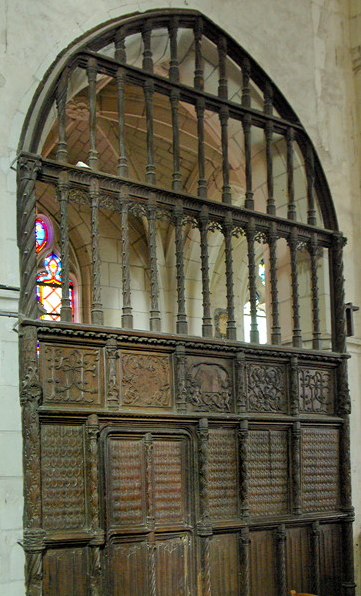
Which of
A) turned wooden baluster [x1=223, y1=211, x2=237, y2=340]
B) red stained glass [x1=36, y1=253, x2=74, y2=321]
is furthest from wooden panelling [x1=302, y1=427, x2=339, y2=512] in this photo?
red stained glass [x1=36, y1=253, x2=74, y2=321]

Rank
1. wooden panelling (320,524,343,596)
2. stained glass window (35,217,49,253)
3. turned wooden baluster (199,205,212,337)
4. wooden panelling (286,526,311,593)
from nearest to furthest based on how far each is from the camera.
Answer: turned wooden baluster (199,205,212,337)
wooden panelling (286,526,311,593)
wooden panelling (320,524,343,596)
stained glass window (35,217,49,253)

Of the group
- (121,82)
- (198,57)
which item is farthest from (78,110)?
(121,82)

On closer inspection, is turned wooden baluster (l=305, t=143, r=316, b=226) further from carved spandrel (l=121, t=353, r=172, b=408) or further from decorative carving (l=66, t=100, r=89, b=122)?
decorative carving (l=66, t=100, r=89, b=122)

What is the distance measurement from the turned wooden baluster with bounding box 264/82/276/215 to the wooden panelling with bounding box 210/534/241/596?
9.96ft

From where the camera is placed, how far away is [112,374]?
638 cm

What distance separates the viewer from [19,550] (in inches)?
225

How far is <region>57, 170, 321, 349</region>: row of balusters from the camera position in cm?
641

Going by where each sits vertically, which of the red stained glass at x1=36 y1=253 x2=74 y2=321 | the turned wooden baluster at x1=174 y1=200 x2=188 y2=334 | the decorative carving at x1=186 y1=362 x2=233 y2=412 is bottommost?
the decorative carving at x1=186 y1=362 x2=233 y2=412

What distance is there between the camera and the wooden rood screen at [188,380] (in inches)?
239

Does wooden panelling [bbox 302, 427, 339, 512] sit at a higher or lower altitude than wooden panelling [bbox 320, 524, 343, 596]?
higher

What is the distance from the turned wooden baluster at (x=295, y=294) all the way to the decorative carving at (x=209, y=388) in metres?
0.96

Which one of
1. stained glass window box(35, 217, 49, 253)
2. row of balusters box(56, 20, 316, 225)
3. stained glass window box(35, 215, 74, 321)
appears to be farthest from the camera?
stained glass window box(35, 215, 74, 321)

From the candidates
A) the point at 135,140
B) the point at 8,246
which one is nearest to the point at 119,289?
the point at 135,140

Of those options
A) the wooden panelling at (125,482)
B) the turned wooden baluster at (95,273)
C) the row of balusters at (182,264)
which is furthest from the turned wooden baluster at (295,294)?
the turned wooden baluster at (95,273)
